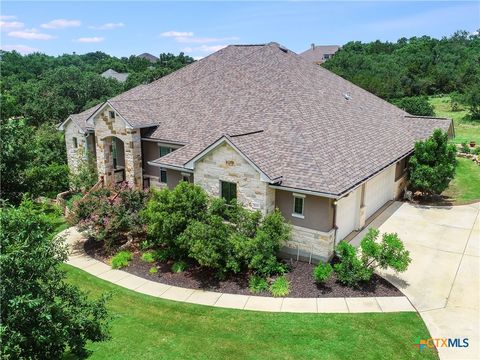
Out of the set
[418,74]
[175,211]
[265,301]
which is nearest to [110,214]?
[175,211]

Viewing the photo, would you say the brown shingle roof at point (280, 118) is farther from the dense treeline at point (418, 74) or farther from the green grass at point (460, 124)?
the dense treeline at point (418, 74)

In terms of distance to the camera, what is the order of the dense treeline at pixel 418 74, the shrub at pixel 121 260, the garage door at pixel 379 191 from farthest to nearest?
the dense treeline at pixel 418 74 < the garage door at pixel 379 191 < the shrub at pixel 121 260

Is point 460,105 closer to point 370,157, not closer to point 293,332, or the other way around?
point 370,157

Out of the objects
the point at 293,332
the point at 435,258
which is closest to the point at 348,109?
the point at 435,258

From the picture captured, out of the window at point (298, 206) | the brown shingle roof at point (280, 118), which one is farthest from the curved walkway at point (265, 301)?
the brown shingle roof at point (280, 118)

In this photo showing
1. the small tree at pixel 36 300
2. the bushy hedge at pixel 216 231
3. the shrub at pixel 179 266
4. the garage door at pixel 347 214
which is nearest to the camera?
the small tree at pixel 36 300

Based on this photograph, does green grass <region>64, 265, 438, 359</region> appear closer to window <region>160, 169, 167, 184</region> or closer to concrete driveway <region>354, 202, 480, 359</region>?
concrete driveway <region>354, 202, 480, 359</region>

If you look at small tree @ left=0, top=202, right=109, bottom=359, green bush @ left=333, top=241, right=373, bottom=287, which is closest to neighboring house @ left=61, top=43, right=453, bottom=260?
green bush @ left=333, top=241, right=373, bottom=287
